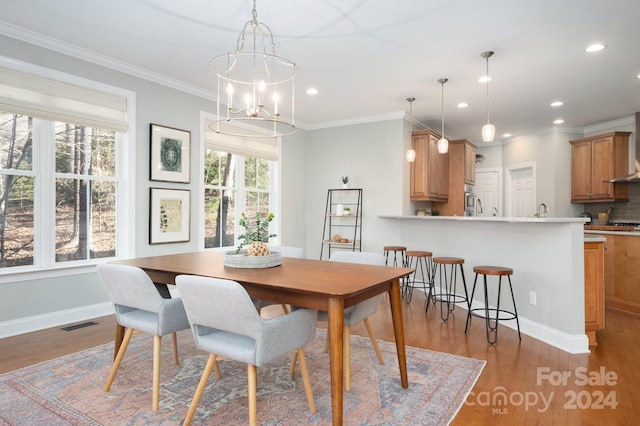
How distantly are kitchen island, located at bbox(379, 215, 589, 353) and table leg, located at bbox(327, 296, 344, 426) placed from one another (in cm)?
223

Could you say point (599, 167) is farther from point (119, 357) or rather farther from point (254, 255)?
point (119, 357)

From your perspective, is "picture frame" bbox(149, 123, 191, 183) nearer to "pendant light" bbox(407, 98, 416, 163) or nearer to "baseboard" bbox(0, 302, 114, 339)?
"baseboard" bbox(0, 302, 114, 339)

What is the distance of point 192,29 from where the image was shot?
127 inches

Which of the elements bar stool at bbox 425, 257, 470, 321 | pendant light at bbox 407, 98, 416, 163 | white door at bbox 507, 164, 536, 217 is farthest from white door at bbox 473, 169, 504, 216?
bar stool at bbox 425, 257, 470, 321

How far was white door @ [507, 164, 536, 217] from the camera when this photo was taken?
7.09m

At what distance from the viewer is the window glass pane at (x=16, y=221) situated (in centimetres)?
337

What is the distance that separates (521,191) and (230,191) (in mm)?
A: 5618

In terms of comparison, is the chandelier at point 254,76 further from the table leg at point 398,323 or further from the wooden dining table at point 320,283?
the table leg at point 398,323

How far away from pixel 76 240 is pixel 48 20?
206 centimetres

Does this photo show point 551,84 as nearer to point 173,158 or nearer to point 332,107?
point 332,107

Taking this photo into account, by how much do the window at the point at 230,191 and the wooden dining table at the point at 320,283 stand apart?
232 cm

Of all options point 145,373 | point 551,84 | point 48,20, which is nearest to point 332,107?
point 551,84

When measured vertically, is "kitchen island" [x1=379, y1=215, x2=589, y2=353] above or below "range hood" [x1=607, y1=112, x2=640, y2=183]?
below

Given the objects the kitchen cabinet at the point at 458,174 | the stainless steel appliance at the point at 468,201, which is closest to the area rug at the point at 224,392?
the kitchen cabinet at the point at 458,174
